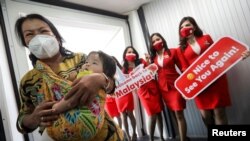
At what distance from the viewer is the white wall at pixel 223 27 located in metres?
3.09

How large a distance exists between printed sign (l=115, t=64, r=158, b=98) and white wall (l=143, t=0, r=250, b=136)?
777 millimetres

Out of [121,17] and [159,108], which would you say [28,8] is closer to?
[121,17]

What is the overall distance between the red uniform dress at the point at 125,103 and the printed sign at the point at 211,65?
42.6 inches

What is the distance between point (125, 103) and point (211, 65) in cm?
150

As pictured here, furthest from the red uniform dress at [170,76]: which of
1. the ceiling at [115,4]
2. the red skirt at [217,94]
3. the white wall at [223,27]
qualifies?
the ceiling at [115,4]

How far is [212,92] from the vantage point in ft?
Answer: 8.72

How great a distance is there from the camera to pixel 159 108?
331 centimetres

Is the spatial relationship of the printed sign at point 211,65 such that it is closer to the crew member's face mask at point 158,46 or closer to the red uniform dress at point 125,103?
the crew member's face mask at point 158,46

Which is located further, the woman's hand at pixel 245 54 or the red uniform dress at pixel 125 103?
the red uniform dress at pixel 125 103

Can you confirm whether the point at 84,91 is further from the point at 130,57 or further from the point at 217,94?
the point at 130,57

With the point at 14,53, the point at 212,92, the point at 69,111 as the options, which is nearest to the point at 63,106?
the point at 69,111

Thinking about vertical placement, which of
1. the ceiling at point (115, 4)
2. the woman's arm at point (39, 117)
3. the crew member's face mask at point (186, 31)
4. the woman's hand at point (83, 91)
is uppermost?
the ceiling at point (115, 4)

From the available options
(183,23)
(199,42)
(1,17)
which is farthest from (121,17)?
(1,17)

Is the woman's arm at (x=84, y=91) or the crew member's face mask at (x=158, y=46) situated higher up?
the crew member's face mask at (x=158, y=46)
